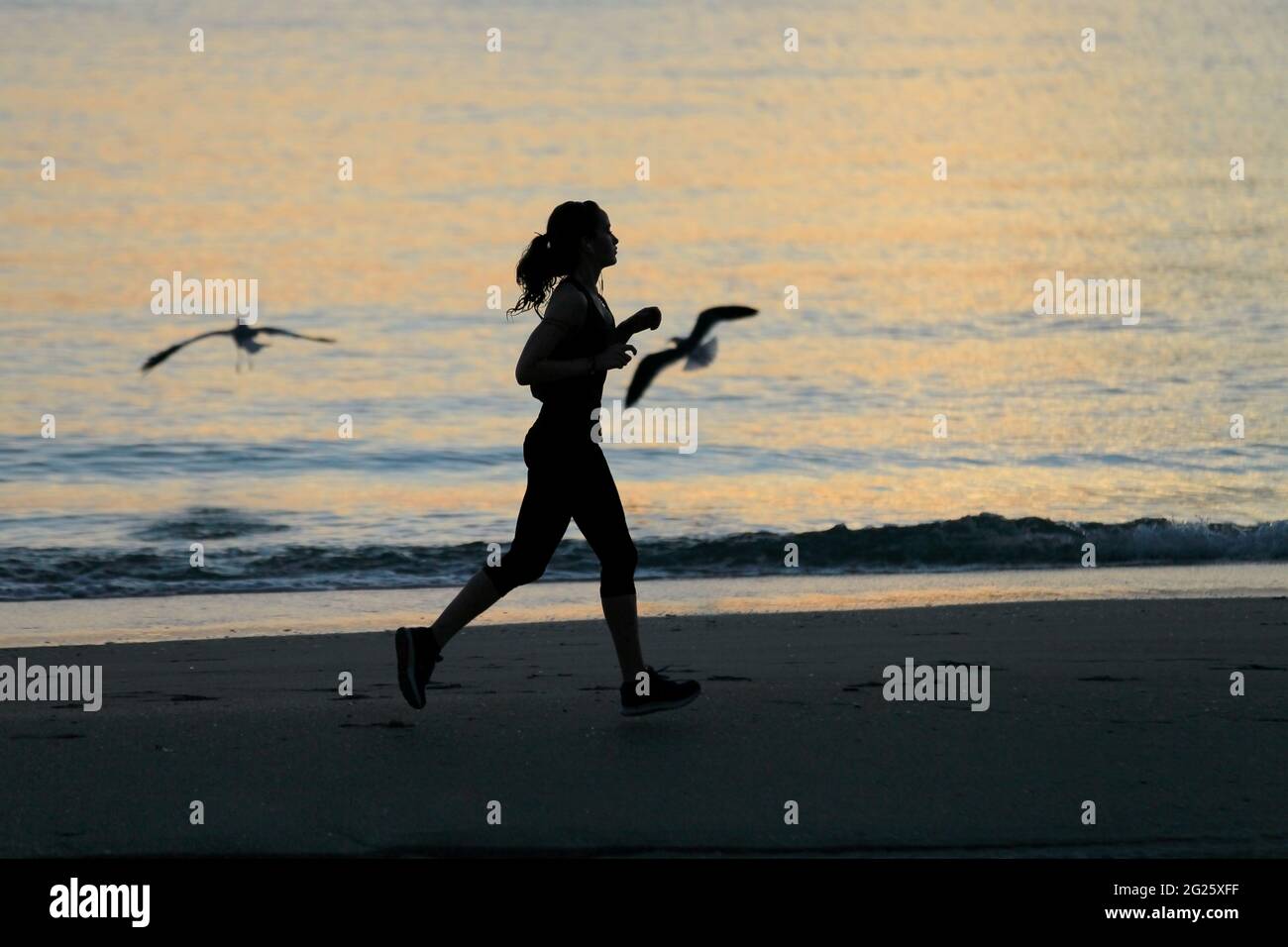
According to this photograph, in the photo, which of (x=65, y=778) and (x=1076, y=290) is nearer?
(x=65, y=778)

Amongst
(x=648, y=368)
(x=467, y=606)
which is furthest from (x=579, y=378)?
(x=648, y=368)

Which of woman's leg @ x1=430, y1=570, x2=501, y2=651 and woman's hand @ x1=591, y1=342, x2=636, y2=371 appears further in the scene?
woman's leg @ x1=430, y1=570, x2=501, y2=651

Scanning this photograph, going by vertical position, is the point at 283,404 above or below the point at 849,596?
above

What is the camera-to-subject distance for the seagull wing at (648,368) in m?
9.56

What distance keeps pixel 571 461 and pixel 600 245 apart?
0.73 m

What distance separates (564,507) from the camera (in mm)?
5980

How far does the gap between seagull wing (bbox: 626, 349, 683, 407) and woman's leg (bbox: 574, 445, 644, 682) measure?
348 cm

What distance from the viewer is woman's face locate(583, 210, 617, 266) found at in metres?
6.04

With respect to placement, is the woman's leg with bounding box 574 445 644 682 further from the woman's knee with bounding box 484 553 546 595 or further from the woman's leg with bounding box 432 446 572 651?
the woman's knee with bounding box 484 553 546 595

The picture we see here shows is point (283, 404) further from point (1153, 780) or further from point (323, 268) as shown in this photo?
point (1153, 780)

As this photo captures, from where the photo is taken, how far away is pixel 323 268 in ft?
88.1

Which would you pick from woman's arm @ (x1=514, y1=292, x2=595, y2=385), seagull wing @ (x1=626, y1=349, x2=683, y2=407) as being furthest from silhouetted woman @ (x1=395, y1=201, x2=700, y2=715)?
seagull wing @ (x1=626, y1=349, x2=683, y2=407)
